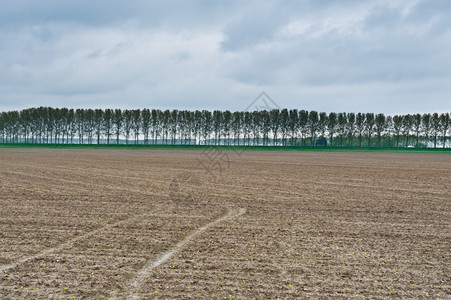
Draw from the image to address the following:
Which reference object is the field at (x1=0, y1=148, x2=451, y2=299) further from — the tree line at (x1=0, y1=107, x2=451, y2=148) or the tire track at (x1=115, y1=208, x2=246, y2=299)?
the tree line at (x1=0, y1=107, x2=451, y2=148)

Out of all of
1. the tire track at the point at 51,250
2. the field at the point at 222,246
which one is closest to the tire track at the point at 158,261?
the field at the point at 222,246

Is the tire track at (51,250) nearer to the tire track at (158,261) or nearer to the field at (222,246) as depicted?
the field at (222,246)

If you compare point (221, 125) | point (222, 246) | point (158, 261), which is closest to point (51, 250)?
point (158, 261)

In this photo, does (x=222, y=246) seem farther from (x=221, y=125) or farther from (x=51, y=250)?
(x=221, y=125)

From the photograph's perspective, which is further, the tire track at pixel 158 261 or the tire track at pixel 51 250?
the tire track at pixel 51 250

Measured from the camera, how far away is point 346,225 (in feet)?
37.4

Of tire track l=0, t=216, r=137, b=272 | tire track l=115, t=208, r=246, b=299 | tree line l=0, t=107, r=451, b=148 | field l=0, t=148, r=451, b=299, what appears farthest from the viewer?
tree line l=0, t=107, r=451, b=148

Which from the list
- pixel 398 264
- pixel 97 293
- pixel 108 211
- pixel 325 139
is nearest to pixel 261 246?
pixel 398 264

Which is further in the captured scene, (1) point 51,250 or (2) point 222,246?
(2) point 222,246

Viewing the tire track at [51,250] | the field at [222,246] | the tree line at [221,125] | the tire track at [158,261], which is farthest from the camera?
the tree line at [221,125]

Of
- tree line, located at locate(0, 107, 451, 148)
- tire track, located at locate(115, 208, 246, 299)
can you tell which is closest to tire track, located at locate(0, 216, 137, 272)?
tire track, located at locate(115, 208, 246, 299)

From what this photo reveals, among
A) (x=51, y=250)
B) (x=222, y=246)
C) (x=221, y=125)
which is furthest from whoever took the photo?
(x=221, y=125)

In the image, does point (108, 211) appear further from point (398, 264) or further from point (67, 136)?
point (67, 136)

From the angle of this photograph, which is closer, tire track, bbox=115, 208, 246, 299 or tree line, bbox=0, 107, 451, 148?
tire track, bbox=115, 208, 246, 299
